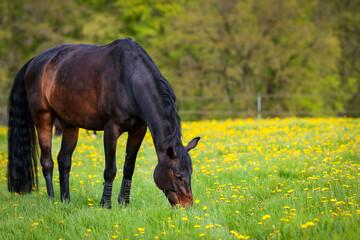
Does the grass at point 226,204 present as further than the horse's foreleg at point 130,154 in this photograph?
No

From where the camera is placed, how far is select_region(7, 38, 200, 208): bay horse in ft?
13.1

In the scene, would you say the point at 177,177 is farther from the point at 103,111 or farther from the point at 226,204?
the point at 103,111

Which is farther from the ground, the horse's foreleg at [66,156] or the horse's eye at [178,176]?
→ the horse's eye at [178,176]

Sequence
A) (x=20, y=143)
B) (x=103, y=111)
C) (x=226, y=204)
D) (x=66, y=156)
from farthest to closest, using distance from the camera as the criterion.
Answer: (x=20, y=143) → (x=66, y=156) → (x=103, y=111) → (x=226, y=204)

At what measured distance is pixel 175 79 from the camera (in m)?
24.9

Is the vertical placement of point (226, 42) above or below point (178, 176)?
below

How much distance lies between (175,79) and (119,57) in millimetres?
20436

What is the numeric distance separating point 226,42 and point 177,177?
832 inches

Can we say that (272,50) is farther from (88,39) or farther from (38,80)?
(38,80)

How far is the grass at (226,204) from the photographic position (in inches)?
126

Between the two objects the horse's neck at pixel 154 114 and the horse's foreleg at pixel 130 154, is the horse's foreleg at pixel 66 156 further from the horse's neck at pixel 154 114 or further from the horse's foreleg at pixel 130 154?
the horse's neck at pixel 154 114

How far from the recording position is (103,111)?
14.7 ft

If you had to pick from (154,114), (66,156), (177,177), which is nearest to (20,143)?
(66,156)

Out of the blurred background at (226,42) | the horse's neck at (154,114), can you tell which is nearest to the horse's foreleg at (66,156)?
the horse's neck at (154,114)
